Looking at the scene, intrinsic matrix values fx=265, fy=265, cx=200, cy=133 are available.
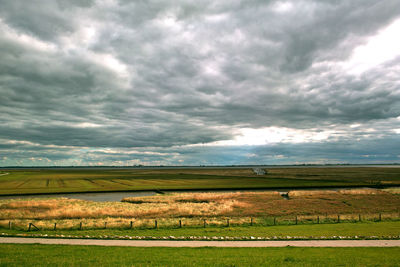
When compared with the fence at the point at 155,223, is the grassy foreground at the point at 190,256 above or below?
above

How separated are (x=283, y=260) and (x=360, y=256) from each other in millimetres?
5712

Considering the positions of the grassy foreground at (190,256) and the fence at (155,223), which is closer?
the grassy foreground at (190,256)

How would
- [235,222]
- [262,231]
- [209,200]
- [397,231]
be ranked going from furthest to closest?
1. [209,200]
2. [235,222]
3. [262,231]
4. [397,231]

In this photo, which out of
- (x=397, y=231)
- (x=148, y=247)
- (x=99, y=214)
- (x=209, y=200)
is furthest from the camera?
(x=209, y=200)

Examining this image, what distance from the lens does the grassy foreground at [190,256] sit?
671 inches

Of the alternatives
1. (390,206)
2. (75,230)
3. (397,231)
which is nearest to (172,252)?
(75,230)

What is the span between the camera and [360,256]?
1858 cm

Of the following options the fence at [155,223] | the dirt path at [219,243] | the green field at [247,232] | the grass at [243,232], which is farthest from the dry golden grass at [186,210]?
the dirt path at [219,243]

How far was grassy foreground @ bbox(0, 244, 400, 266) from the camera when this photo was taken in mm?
17031

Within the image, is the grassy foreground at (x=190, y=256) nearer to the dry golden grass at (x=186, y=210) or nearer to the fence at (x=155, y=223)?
the fence at (x=155, y=223)

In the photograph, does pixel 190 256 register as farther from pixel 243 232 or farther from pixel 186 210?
pixel 186 210

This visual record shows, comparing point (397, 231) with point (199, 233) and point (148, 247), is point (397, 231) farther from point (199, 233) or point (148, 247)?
point (148, 247)

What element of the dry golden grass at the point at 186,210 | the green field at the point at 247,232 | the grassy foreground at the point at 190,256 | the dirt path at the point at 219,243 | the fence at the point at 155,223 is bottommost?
the dry golden grass at the point at 186,210

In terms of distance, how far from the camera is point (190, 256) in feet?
62.0
